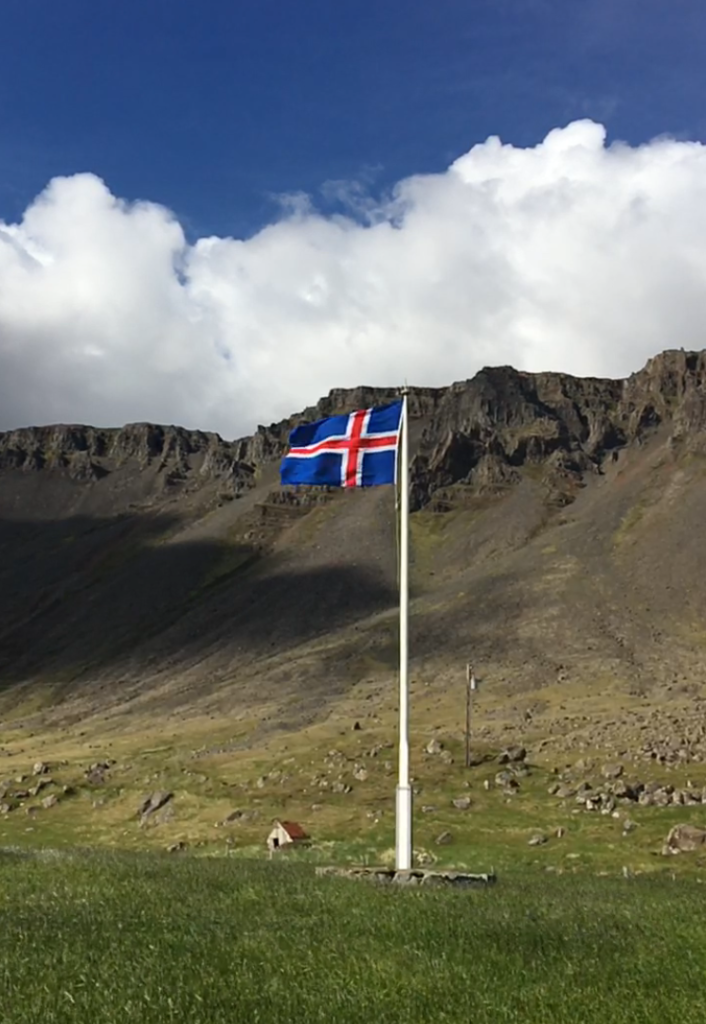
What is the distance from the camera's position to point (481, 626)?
439 feet

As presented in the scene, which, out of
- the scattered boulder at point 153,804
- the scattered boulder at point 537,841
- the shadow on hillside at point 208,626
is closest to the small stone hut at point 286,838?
the scattered boulder at point 537,841

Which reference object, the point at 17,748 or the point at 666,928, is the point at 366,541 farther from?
the point at 666,928

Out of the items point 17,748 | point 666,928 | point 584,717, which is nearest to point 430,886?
point 666,928

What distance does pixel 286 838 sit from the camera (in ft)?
155

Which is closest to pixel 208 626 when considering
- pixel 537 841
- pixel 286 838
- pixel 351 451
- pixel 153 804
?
pixel 153 804

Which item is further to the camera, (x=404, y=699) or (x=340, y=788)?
(x=340, y=788)

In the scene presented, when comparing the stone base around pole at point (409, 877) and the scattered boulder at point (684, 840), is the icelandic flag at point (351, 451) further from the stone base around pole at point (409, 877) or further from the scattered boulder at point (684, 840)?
the scattered boulder at point (684, 840)

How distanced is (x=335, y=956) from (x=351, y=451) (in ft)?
47.2

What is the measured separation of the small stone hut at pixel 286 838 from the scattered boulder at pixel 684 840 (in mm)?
16062

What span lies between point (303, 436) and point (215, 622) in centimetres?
15027

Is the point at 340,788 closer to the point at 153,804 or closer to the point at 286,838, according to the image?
the point at 153,804

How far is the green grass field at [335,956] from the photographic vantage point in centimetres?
884

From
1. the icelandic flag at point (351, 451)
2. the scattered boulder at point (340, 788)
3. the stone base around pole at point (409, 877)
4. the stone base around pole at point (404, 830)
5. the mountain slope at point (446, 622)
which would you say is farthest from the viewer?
the mountain slope at point (446, 622)

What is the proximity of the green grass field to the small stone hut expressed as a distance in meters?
31.1
